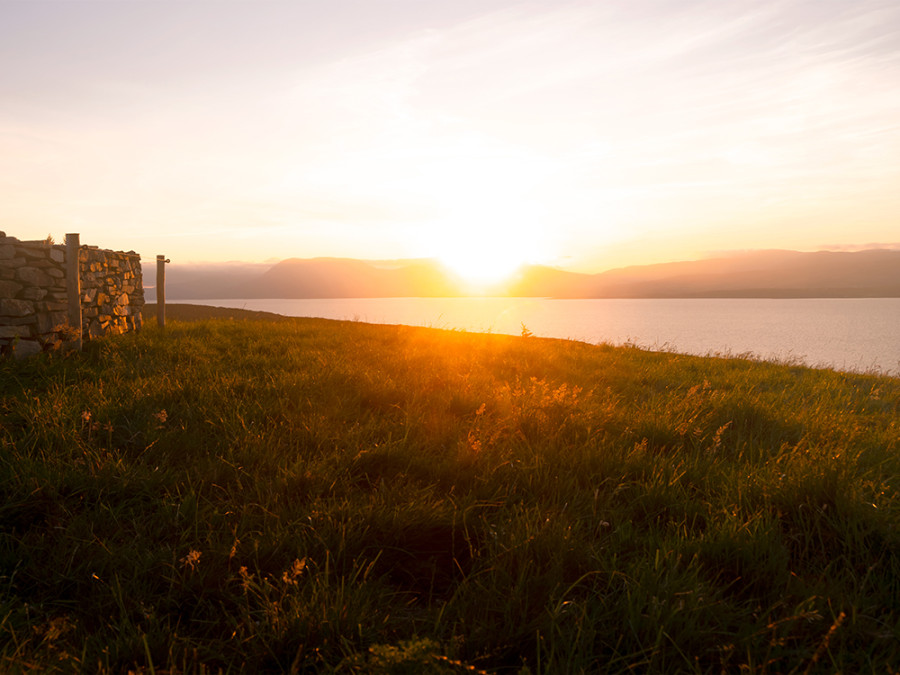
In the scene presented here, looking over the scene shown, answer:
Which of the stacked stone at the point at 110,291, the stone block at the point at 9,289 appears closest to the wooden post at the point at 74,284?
the stacked stone at the point at 110,291

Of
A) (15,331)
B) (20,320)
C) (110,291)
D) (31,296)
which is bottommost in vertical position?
(15,331)

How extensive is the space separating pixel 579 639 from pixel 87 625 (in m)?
2.37

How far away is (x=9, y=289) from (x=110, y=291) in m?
3.05

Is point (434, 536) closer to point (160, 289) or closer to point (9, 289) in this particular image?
point (9, 289)

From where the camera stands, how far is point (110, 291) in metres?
10.7

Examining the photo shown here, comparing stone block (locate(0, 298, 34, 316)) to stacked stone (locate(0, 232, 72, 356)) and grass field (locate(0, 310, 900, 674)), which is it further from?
grass field (locate(0, 310, 900, 674))

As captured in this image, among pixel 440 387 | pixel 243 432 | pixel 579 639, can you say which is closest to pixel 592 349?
pixel 440 387

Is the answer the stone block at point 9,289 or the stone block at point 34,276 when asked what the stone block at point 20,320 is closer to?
the stone block at point 9,289

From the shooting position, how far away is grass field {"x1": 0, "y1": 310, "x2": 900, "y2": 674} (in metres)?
2.09

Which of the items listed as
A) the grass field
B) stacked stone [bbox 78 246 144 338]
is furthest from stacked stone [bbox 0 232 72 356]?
the grass field

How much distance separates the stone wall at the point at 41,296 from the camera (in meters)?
7.62

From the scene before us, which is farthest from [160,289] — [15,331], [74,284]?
[15,331]

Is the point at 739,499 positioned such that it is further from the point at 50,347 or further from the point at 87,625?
the point at 50,347

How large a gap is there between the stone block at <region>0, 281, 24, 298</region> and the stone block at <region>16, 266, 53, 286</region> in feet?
0.46
